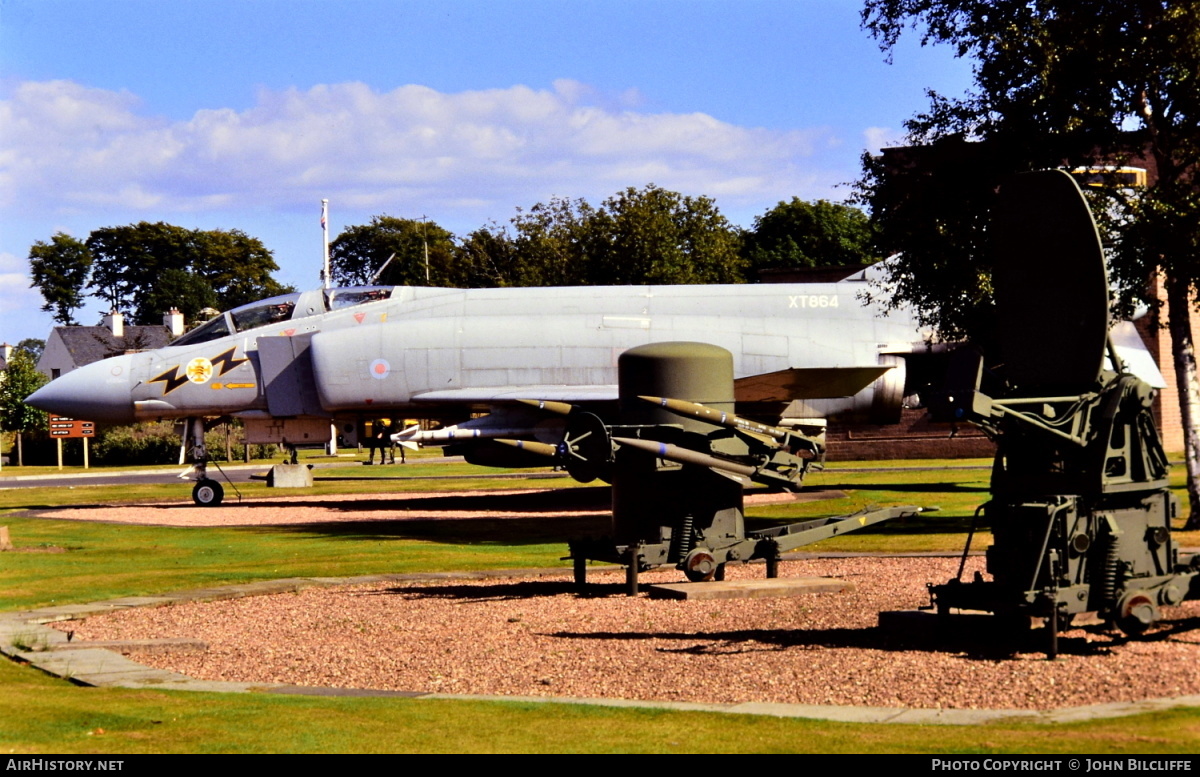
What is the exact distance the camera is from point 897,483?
36125 mm

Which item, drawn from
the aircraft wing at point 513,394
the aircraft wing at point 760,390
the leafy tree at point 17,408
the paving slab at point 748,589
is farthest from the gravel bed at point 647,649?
the leafy tree at point 17,408

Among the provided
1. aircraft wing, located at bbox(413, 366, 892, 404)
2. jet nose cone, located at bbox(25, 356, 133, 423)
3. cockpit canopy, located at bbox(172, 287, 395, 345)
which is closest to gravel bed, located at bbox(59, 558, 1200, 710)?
aircraft wing, located at bbox(413, 366, 892, 404)

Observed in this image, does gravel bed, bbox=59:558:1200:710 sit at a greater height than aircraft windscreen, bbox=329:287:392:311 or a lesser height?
lesser

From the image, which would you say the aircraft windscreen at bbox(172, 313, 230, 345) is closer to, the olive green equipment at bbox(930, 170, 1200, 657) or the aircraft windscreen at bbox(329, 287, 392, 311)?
the aircraft windscreen at bbox(329, 287, 392, 311)

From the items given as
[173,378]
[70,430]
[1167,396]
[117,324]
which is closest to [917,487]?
[173,378]

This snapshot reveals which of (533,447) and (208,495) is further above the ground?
(533,447)

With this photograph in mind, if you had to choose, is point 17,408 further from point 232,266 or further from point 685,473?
point 685,473

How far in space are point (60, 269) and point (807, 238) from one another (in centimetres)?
6697

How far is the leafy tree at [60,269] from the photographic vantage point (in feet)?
376

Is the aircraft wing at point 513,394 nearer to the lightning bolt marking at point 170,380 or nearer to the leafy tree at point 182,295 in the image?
the lightning bolt marking at point 170,380

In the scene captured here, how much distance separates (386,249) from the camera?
112375 millimetres

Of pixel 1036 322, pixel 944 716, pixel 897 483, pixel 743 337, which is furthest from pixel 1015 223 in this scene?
pixel 897 483

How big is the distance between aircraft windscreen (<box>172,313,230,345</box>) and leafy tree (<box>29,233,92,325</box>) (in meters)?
91.7

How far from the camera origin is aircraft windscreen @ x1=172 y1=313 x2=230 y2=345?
31.2 meters
